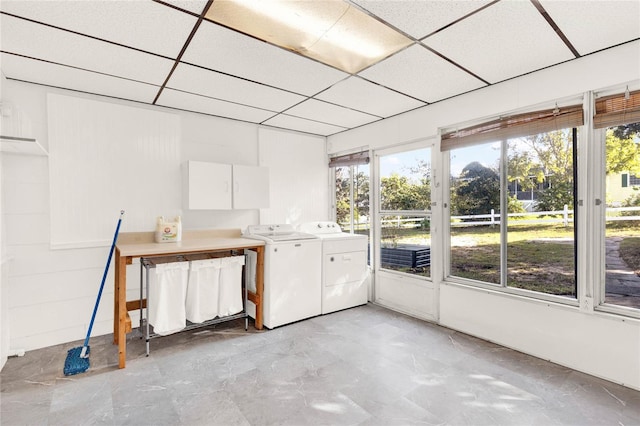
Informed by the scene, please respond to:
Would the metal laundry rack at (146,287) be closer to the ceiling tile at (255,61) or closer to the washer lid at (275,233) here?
the washer lid at (275,233)

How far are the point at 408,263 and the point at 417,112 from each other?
1873 millimetres

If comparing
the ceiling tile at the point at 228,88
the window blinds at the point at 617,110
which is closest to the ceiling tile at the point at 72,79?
the ceiling tile at the point at 228,88

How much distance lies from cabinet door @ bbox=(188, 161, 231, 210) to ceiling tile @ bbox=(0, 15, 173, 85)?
103 cm

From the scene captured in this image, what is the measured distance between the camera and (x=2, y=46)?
222 cm

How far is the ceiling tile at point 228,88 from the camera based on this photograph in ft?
8.84

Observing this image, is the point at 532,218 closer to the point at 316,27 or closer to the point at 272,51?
the point at 316,27

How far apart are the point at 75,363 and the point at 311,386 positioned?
6.37 feet

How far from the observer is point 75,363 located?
2.51 metres

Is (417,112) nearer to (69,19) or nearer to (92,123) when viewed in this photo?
(69,19)

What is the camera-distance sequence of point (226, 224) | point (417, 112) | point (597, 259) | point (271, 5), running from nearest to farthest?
point (271, 5)
point (597, 259)
point (417, 112)
point (226, 224)

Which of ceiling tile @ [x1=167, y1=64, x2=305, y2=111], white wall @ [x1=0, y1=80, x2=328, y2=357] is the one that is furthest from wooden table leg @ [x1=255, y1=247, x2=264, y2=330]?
ceiling tile @ [x1=167, y1=64, x2=305, y2=111]

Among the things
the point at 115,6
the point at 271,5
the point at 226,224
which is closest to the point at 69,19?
the point at 115,6

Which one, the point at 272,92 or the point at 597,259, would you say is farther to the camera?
the point at 272,92

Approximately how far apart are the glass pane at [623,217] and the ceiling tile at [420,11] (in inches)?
64.5
